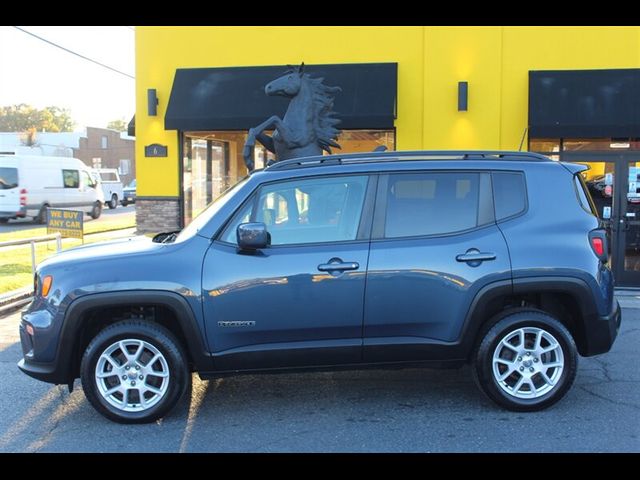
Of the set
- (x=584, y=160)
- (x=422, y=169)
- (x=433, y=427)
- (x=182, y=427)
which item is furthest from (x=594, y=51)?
(x=182, y=427)

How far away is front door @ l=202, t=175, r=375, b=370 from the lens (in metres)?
4.28

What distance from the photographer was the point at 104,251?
178 inches

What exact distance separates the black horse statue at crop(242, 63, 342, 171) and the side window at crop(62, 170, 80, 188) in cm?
1690

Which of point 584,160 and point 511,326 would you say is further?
point 584,160

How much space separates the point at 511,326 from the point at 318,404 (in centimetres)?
153

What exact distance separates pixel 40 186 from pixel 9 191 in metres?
1.10

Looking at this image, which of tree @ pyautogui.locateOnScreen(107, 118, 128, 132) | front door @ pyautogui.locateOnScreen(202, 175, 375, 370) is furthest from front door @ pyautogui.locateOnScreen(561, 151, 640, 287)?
tree @ pyautogui.locateOnScreen(107, 118, 128, 132)

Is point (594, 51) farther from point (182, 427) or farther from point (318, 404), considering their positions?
point (182, 427)

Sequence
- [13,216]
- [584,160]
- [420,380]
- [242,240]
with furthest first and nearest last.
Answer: [13,216], [584,160], [420,380], [242,240]

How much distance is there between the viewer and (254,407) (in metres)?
4.73

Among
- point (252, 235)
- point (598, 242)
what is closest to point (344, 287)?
point (252, 235)

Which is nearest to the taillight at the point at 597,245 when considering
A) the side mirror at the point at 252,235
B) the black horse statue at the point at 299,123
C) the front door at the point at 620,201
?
the side mirror at the point at 252,235

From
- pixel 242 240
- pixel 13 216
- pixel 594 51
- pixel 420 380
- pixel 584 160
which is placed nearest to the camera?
pixel 242 240

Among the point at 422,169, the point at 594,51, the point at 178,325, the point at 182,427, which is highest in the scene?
the point at 594,51
